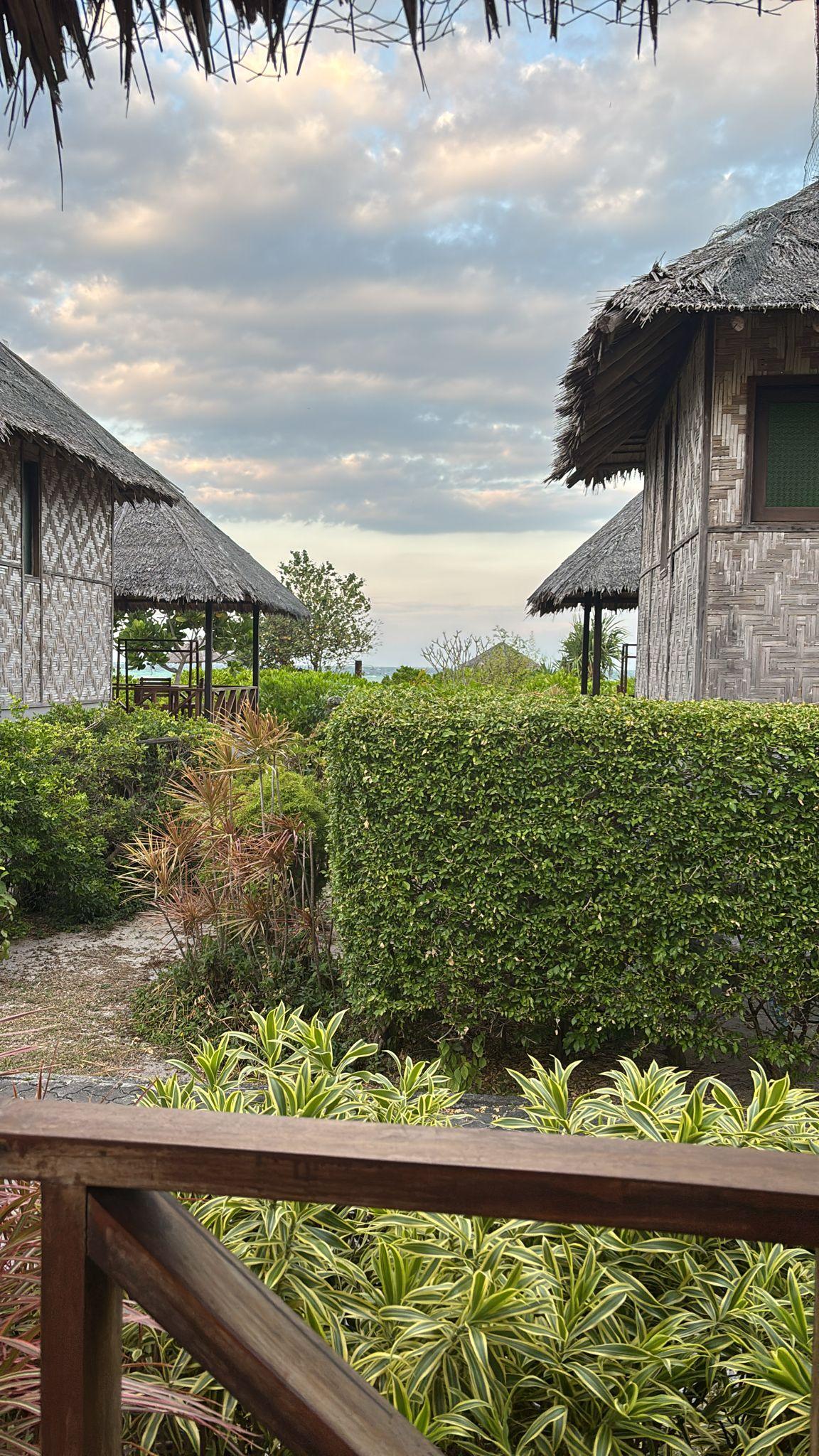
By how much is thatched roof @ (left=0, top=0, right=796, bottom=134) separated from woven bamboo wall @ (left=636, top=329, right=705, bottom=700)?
5825 mm

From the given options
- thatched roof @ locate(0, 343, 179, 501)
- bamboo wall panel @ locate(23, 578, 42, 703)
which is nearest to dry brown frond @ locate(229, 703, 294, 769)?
thatched roof @ locate(0, 343, 179, 501)

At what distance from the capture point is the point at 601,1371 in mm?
1644

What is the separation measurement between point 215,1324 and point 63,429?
11.7m

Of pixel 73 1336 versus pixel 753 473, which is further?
pixel 753 473

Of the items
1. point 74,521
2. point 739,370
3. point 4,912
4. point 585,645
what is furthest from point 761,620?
point 585,645

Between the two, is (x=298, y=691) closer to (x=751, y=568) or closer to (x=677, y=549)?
(x=677, y=549)

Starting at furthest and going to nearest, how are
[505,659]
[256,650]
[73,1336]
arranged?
[256,650]
[505,659]
[73,1336]

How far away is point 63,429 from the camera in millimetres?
11344

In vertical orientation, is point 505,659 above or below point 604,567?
below

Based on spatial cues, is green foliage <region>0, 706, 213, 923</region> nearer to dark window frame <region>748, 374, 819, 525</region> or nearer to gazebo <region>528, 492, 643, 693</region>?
dark window frame <region>748, 374, 819, 525</region>

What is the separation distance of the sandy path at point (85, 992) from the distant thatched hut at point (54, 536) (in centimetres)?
354

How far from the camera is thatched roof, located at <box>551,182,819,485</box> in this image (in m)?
6.77

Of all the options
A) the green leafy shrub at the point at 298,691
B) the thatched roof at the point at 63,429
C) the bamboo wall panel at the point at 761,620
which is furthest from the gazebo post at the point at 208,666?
the bamboo wall panel at the point at 761,620

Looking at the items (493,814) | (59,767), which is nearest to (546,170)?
(493,814)
